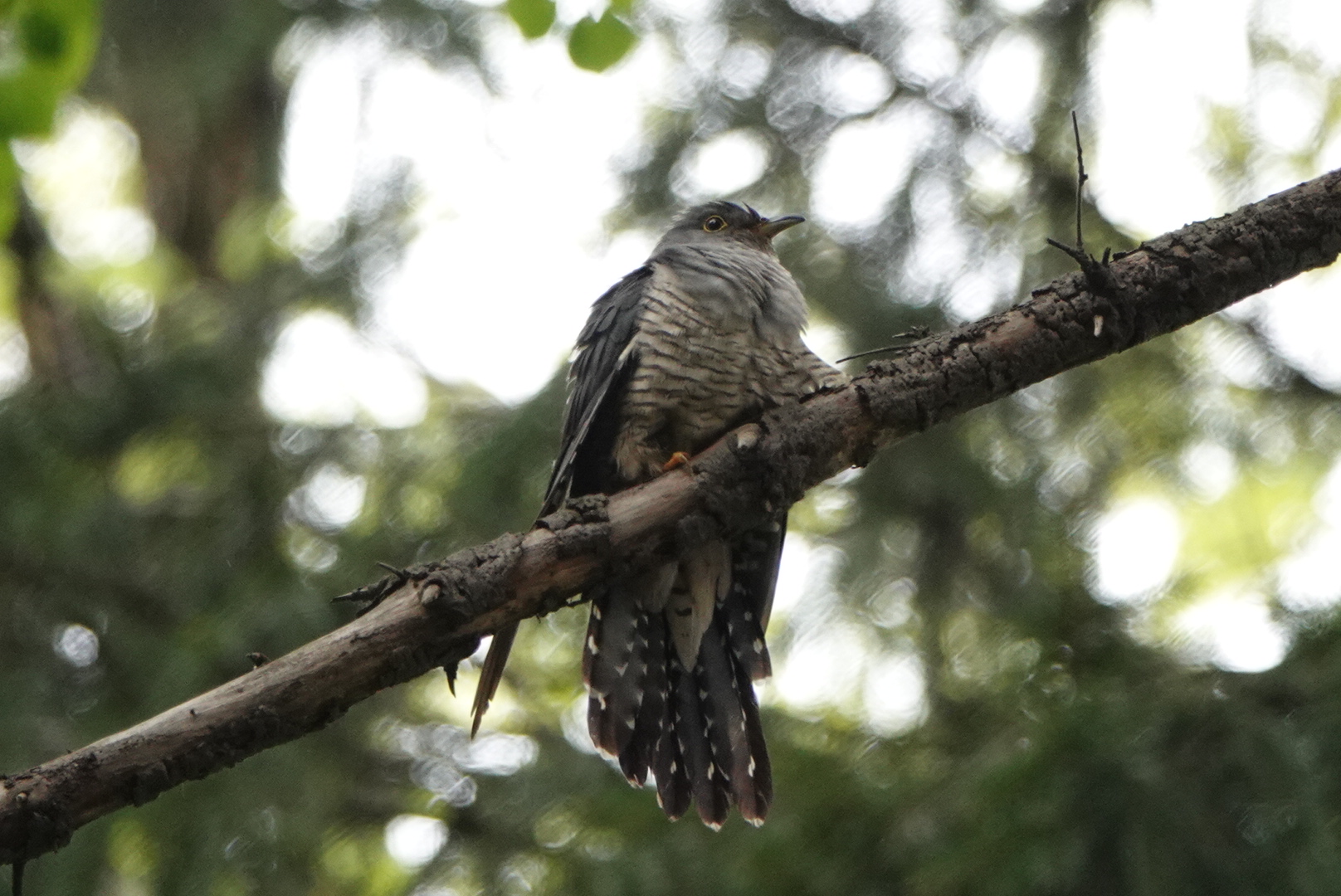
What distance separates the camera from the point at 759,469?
8.91 feet

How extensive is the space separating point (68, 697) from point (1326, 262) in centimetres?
431

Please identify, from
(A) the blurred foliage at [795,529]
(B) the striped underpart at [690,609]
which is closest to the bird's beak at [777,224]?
(A) the blurred foliage at [795,529]

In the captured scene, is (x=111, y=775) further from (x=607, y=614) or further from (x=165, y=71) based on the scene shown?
(x=165, y=71)

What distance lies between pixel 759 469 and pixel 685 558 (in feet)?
2.11

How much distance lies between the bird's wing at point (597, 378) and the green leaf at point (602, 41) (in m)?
0.94

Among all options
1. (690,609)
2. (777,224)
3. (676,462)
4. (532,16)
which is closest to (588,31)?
(532,16)

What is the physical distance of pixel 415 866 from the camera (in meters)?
4.57

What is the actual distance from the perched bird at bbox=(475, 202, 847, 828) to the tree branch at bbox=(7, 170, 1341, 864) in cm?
64

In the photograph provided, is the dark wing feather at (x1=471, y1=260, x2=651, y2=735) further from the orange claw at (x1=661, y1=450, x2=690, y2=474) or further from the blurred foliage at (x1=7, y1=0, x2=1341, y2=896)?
the blurred foliage at (x1=7, y1=0, x2=1341, y2=896)

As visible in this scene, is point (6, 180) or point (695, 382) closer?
point (6, 180)

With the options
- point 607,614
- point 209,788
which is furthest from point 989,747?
point 209,788

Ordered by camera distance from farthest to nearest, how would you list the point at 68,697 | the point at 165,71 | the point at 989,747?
1. the point at 165,71
2. the point at 68,697
3. the point at 989,747

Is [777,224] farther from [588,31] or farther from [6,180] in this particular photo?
[6,180]

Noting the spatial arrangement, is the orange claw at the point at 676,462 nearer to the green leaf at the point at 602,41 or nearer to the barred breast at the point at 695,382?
the barred breast at the point at 695,382
